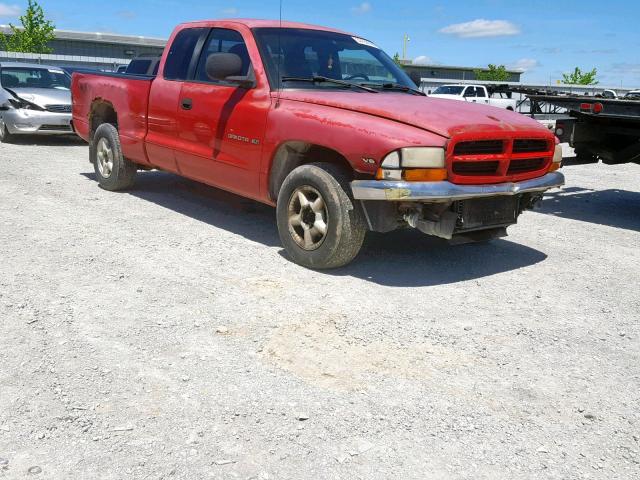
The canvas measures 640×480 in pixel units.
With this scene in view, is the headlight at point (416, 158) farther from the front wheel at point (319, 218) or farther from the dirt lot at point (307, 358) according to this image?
the dirt lot at point (307, 358)

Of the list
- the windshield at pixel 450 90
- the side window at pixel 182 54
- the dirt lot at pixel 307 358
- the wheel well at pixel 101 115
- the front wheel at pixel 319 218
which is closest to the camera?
the dirt lot at pixel 307 358

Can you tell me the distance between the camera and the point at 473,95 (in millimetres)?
28688

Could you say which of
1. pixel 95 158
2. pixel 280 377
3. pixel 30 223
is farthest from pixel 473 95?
pixel 280 377

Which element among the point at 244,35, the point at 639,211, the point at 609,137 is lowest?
the point at 639,211

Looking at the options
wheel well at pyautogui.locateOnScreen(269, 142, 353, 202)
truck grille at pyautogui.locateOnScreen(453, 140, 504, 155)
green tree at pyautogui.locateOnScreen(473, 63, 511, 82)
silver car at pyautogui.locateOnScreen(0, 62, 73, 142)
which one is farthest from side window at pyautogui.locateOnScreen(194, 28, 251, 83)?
green tree at pyautogui.locateOnScreen(473, 63, 511, 82)

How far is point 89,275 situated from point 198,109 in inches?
79.9

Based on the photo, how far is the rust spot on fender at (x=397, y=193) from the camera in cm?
446

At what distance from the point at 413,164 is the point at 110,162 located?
4.71m

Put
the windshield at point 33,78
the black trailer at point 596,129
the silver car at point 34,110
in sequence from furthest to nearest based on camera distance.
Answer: the windshield at point 33,78 < the silver car at point 34,110 < the black trailer at point 596,129

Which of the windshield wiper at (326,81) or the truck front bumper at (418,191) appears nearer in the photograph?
the truck front bumper at (418,191)

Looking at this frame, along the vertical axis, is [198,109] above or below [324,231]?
above

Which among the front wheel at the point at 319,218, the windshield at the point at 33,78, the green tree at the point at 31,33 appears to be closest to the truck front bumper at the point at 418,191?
the front wheel at the point at 319,218

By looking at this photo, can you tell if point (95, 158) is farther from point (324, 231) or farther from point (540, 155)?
point (540, 155)

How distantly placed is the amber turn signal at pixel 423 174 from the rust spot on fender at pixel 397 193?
0.11m
